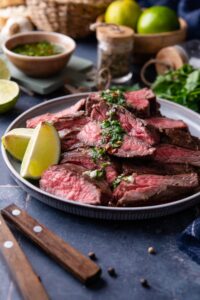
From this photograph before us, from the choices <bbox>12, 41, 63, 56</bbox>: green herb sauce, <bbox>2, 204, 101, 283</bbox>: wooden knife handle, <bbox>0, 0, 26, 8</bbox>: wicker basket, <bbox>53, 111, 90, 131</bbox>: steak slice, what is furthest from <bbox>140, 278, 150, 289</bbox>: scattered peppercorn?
<bbox>0, 0, 26, 8</bbox>: wicker basket

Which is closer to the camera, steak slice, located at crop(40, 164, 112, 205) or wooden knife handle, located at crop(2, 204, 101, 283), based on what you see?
wooden knife handle, located at crop(2, 204, 101, 283)

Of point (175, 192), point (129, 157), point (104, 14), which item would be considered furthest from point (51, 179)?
point (104, 14)

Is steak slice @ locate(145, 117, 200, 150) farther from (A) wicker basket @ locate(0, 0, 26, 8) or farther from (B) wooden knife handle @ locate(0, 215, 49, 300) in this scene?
(A) wicker basket @ locate(0, 0, 26, 8)

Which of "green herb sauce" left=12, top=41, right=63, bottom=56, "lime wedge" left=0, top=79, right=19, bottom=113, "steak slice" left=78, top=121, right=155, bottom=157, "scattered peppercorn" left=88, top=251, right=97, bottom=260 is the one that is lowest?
"scattered peppercorn" left=88, top=251, right=97, bottom=260

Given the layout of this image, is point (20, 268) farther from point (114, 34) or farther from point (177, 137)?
point (114, 34)

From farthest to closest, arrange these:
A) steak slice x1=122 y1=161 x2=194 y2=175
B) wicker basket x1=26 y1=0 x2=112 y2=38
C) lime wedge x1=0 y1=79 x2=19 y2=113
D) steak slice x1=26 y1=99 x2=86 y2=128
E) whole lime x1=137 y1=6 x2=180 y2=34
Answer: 1. wicker basket x1=26 y1=0 x2=112 y2=38
2. whole lime x1=137 y1=6 x2=180 y2=34
3. lime wedge x1=0 y1=79 x2=19 y2=113
4. steak slice x1=26 y1=99 x2=86 y2=128
5. steak slice x1=122 y1=161 x2=194 y2=175

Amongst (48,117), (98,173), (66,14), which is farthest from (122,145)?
(66,14)

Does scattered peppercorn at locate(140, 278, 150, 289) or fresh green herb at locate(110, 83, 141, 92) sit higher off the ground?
scattered peppercorn at locate(140, 278, 150, 289)

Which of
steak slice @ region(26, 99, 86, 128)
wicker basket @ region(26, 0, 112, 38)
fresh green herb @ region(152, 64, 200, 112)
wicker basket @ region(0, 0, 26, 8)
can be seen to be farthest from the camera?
wicker basket @ region(0, 0, 26, 8)
